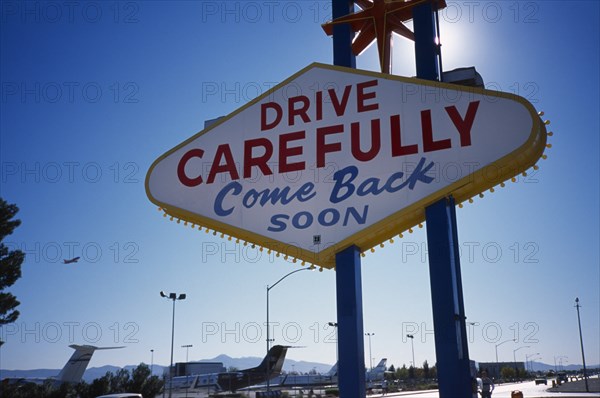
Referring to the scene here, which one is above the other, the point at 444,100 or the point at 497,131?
the point at 444,100

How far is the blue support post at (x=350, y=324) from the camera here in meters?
9.10

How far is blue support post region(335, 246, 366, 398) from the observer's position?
910 centimetres

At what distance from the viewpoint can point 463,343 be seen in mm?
8664

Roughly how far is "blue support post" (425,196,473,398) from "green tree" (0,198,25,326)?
25.7 m

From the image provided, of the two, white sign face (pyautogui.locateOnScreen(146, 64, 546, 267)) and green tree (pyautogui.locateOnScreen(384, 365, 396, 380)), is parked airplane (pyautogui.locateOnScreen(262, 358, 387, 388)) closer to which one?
green tree (pyautogui.locateOnScreen(384, 365, 396, 380))

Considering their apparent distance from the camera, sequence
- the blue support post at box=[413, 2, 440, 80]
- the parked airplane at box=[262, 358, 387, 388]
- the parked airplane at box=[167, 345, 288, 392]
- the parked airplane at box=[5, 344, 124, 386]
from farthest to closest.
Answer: the parked airplane at box=[262, 358, 387, 388], the parked airplane at box=[167, 345, 288, 392], the parked airplane at box=[5, 344, 124, 386], the blue support post at box=[413, 2, 440, 80]

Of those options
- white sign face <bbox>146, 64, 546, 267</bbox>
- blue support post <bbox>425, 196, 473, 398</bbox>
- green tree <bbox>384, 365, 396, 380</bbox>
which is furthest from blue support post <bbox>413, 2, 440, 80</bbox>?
green tree <bbox>384, 365, 396, 380</bbox>

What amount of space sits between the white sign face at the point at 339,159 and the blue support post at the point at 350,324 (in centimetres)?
34

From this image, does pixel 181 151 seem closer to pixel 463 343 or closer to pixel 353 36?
pixel 353 36

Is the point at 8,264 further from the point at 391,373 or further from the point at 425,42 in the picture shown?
the point at 391,373

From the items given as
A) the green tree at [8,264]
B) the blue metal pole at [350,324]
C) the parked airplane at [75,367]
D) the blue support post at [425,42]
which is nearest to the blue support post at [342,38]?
the blue support post at [425,42]

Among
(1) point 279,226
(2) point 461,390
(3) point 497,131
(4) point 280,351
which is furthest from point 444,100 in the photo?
(4) point 280,351

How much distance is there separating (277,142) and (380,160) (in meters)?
2.36

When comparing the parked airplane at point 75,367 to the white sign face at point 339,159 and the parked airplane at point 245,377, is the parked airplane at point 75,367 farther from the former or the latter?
the white sign face at point 339,159
